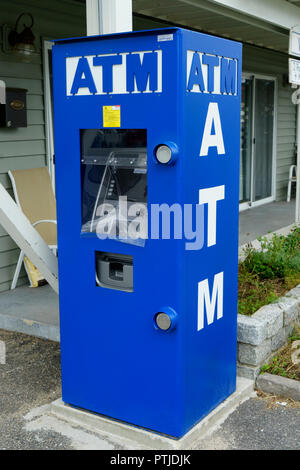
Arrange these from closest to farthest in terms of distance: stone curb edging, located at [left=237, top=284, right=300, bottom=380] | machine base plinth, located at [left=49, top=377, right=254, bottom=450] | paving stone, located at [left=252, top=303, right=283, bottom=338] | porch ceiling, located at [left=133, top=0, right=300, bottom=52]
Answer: machine base plinth, located at [left=49, top=377, right=254, bottom=450], stone curb edging, located at [left=237, top=284, right=300, bottom=380], paving stone, located at [left=252, top=303, right=283, bottom=338], porch ceiling, located at [left=133, top=0, right=300, bottom=52]

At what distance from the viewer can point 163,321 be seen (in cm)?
270

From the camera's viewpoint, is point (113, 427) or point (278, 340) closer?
point (113, 427)

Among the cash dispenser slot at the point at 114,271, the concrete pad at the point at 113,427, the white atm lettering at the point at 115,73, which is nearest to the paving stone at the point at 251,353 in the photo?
the concrete pad at the point at 113,427

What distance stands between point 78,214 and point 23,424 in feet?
3.87

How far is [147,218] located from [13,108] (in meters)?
2.88

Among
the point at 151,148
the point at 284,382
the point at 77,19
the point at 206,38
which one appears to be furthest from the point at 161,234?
the point at 77,19

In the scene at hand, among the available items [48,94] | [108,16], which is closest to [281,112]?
[48,94]

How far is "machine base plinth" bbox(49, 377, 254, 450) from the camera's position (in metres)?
2.80

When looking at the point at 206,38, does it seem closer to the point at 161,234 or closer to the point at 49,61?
the point at 161,234

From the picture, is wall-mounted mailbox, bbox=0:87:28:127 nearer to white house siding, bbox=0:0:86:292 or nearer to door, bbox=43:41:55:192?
white house siding, bbox=0:0:86:292

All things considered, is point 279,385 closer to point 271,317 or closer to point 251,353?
point 251,353

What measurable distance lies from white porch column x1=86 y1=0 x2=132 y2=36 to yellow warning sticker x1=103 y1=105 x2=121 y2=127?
625 mm

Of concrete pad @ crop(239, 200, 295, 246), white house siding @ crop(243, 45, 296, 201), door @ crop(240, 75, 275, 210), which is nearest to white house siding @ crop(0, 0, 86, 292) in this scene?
concrete pad @ crop(239, 200, 295, 246)

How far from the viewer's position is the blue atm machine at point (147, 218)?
8.55 ft
